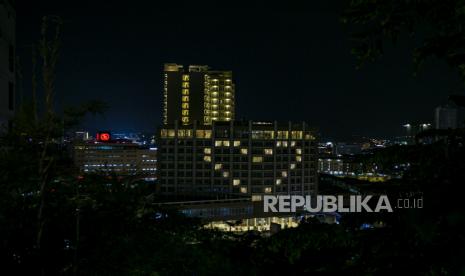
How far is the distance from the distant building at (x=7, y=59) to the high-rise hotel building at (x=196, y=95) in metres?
71.4

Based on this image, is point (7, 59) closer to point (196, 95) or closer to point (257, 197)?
point (257, 197)

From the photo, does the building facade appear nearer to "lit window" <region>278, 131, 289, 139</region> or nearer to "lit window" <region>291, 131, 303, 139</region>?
"lit window" <region>278, 131, 289, 139</region>

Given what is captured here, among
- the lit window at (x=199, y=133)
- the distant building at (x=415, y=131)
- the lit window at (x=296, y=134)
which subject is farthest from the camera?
the lit window at (x=296, y=134)

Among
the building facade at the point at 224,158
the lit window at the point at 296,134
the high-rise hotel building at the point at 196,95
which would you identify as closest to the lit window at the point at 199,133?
the building facade at the point at 224,158

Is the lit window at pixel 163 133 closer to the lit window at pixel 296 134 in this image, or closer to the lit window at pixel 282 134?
the lit window at pixel 282 134

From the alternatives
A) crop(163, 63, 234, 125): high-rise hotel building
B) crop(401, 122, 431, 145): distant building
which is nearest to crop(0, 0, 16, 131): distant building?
crop(401, 122, 431, 145): distant building

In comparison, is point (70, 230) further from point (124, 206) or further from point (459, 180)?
point (459, 180)

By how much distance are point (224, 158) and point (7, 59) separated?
5046 cm

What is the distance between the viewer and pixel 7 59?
25.6 ft

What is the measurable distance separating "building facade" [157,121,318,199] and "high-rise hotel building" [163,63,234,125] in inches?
900

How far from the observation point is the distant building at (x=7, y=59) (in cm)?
743

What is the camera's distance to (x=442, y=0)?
2.12 meters

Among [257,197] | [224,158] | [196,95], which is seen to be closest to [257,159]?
[224,158]

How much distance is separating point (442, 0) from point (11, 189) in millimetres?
4765
